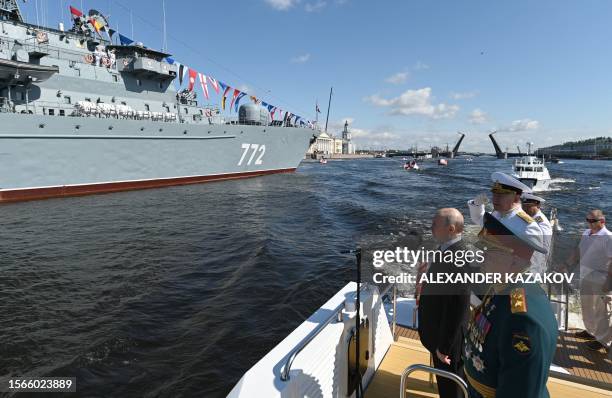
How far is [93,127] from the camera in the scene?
18.4m

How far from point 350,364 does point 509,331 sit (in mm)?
1764

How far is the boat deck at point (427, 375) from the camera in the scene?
296 cm

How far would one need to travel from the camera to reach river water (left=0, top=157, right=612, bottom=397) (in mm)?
4789

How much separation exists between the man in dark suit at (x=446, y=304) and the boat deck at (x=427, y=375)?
65 cm

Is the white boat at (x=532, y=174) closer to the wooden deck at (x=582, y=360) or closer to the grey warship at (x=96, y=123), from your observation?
the grey warship at (x=96, y=123)

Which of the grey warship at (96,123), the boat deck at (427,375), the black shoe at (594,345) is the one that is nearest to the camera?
the boat deck at (427,375)

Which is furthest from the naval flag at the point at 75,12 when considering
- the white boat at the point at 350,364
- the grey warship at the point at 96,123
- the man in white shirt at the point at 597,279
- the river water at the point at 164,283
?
the man in white shirt at the point at 597,279

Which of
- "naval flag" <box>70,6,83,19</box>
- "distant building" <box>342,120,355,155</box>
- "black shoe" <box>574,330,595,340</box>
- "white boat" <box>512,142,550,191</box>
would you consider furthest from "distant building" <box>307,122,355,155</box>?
"black shoe" <box>574,330,595,340</box>

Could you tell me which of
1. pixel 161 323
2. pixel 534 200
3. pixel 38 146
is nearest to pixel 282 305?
pixel 161 323

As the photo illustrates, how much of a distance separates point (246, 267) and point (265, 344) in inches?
136

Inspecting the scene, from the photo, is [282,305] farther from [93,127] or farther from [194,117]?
[194,117]

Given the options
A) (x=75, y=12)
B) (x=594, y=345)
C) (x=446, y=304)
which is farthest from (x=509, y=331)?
(x=75, y=12)

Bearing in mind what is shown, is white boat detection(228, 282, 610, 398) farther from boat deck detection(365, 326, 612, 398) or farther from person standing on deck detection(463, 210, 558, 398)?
person standing on deck detection(463, 210, 558, 398)

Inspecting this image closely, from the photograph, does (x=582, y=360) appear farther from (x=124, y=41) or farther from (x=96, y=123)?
(x=124, y=41)
